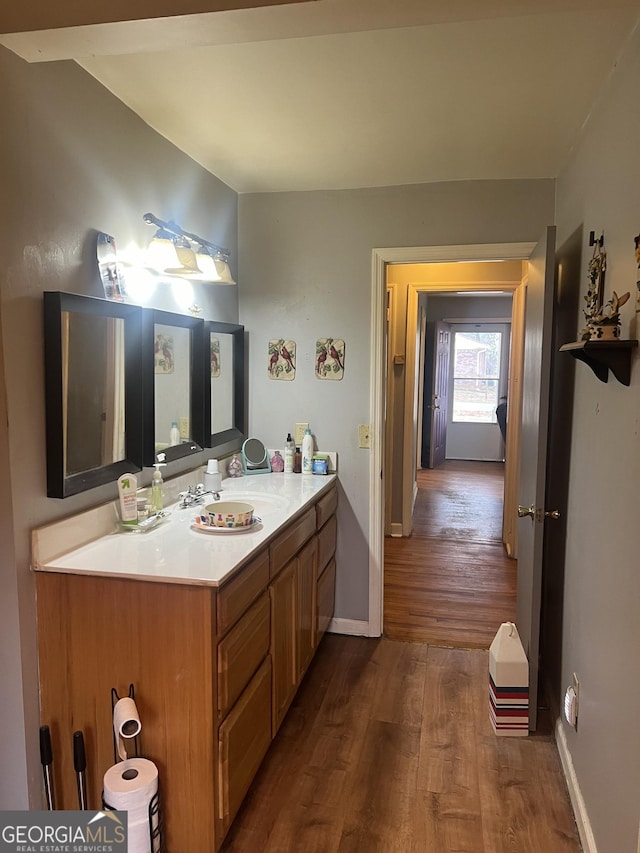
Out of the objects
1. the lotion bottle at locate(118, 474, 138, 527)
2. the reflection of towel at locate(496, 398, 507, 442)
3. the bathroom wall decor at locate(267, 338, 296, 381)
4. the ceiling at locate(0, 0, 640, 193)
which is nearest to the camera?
the ceiling at locate(0, 0, 640, 193)

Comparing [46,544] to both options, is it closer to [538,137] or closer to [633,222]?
[633,222]

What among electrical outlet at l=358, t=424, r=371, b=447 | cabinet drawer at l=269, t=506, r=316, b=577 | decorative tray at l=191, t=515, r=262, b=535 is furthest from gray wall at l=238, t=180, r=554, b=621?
decorative tray at l=191, t=515, r=262, b=535

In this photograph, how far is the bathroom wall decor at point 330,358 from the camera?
3.07 meters

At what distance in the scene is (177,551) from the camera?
1.83 metres

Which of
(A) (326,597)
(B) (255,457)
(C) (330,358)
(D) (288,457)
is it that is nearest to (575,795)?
(A) (326,597)

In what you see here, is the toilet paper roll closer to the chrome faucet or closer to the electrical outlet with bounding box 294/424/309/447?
the chrome faucet

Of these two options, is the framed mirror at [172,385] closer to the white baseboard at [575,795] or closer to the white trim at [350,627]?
the white trim at [350,627]

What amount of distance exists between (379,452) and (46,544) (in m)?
1.76

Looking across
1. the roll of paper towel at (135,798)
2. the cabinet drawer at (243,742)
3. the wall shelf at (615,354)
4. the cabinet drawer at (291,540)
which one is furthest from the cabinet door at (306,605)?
the wall shelf at (615,354)

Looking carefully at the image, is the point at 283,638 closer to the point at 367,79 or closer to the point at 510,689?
the point at 510,689

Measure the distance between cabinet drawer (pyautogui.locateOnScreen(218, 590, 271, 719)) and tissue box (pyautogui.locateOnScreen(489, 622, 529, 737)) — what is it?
0.96m

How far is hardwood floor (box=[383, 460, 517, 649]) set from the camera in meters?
3.30

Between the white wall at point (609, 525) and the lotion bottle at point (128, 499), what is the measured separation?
1.47 m

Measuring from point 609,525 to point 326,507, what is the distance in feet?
4.67
